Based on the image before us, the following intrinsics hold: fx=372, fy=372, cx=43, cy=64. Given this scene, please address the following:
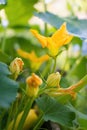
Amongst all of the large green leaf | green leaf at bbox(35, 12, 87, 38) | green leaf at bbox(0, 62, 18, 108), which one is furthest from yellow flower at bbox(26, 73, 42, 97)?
the large green leaf

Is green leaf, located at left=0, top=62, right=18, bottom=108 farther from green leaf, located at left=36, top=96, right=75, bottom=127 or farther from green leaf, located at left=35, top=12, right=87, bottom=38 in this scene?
green leaf, located at left=35, top=12, right=87, bottom=38

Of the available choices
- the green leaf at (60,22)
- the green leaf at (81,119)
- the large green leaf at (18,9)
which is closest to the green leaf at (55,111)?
the green leaf at (81,119)

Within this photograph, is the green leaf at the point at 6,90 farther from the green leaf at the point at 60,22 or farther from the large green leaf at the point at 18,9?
the large green leaf at the point at 18,9

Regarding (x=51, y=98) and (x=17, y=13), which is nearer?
(x=51, y=98)

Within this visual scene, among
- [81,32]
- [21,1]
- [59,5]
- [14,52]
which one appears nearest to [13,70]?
[81,32]

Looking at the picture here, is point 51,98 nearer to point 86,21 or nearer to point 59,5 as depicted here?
point 86,21

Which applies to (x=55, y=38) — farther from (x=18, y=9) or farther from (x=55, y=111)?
(x=18, y=9)
